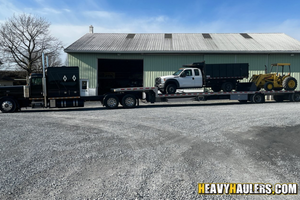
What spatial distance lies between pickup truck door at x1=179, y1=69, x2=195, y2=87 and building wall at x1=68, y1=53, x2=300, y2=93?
581 centimetres

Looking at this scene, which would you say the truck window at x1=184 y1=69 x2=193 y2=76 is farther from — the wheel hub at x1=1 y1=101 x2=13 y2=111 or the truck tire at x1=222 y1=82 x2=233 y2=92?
the wheel hub at x1=1 y1=101 x2=13 y2=111

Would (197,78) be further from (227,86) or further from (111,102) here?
(111,102)

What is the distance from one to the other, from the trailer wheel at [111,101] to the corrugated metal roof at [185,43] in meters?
7.63

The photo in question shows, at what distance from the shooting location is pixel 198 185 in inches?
159

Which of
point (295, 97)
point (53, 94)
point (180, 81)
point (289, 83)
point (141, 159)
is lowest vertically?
point (141, 159)

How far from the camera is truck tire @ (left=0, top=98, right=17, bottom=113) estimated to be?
14.2 m

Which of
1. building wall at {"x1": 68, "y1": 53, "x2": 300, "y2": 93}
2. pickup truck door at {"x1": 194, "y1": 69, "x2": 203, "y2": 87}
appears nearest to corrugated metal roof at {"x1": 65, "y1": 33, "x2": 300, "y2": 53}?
building wall at {"x1": 68, "y1": 53, "x2": 300, "y2": 93}

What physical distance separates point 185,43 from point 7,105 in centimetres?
1746

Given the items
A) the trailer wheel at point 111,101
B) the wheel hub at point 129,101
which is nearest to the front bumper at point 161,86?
the wheel hub at point 129,101

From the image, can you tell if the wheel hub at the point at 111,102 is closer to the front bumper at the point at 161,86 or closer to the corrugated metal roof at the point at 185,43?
the front bumper at the point at 161,86

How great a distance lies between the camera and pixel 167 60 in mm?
22406

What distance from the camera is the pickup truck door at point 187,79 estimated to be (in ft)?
54.2

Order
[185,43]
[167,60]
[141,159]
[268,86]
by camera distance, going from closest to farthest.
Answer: [141,159], [268,86], [167,60], [185,43]

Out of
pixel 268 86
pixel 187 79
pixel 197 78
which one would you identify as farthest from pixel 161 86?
pixel 268 86
